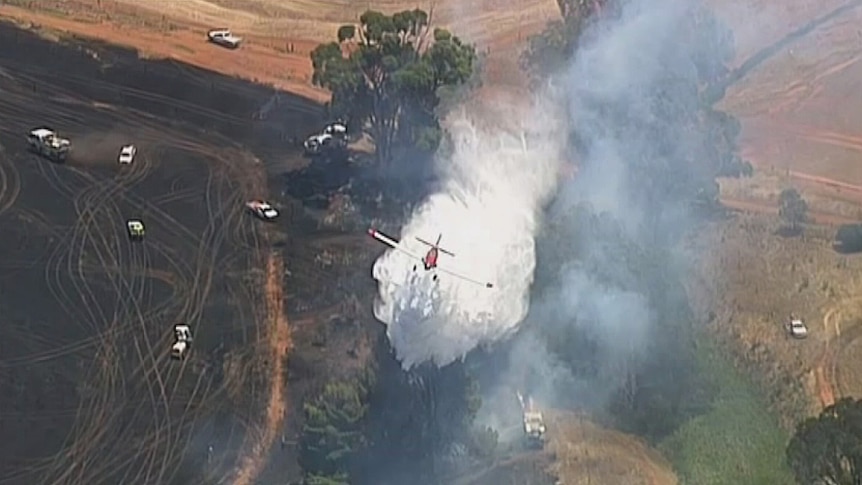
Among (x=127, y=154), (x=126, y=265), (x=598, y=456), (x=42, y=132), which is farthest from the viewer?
(x=42, y=132)

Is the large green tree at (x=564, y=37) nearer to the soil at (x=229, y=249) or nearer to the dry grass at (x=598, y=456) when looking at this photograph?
the soil at (x=229, y=249)

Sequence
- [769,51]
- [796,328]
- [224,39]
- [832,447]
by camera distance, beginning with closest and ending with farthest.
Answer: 1. [832,447]
2. [796,328]
3. [224,39]
4. [769,51]

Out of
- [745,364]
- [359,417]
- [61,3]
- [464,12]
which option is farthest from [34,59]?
[745,364]

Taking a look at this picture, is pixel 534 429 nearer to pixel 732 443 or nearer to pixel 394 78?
pixel 732 443

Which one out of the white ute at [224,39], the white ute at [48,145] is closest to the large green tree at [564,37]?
the white ute at [224,39]

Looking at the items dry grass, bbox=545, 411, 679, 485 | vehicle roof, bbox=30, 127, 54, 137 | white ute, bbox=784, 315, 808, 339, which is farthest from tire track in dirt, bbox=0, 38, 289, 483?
white ute, bbox=784, 315, 808, 339

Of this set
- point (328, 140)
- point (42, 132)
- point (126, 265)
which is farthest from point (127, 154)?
point (328, 140)

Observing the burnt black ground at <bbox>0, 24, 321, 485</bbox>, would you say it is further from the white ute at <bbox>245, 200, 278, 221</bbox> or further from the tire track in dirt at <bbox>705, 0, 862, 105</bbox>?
the tire track in dirt at <bbox>705, 0, 862, 105</bbox>

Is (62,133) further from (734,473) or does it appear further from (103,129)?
(734,473)
